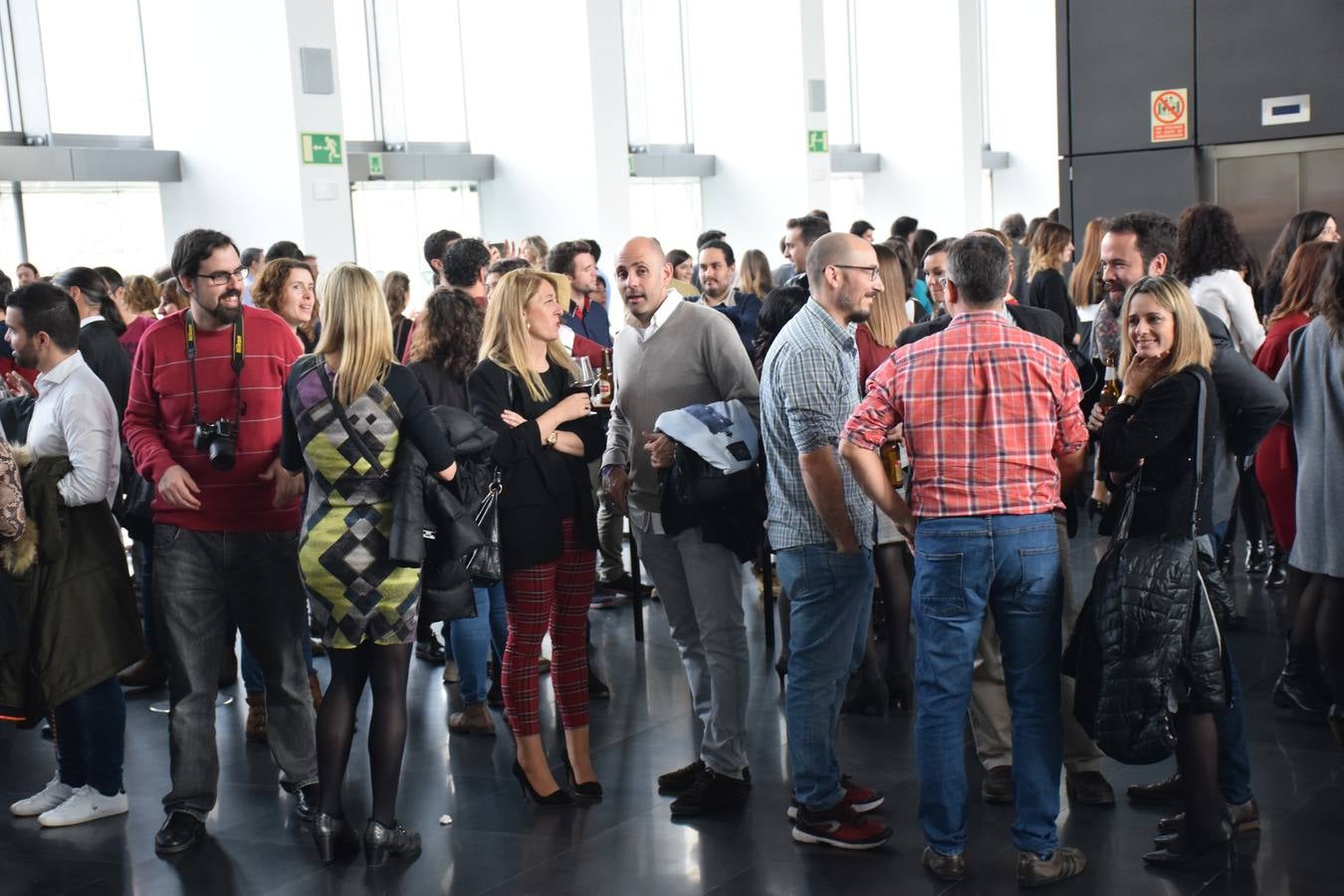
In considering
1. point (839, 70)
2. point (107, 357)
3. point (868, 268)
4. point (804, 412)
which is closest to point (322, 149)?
point (107, 357)

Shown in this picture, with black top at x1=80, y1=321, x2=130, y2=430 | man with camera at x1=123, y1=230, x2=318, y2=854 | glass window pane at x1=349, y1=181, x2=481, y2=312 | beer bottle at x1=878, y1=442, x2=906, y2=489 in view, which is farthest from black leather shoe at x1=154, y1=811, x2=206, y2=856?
glass window pane at x1=349, y1=181, x2=481, y2=312

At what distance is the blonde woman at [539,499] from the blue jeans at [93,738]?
126 centimetres

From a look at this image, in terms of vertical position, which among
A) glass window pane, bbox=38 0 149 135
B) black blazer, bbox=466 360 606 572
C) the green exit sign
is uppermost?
glass window pane, bbox=38 0 149 135

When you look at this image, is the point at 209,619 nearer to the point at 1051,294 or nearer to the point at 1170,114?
the point at 1051,294

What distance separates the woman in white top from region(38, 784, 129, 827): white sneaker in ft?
14.4

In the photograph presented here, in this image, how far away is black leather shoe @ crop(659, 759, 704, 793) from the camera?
171 inches

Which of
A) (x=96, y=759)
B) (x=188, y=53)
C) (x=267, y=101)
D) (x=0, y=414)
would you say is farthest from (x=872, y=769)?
(x=188, y=53)

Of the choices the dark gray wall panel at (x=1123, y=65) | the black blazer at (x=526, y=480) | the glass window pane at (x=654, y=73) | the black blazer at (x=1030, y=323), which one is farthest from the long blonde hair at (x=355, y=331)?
the glass window pane at (x=654, y=73)

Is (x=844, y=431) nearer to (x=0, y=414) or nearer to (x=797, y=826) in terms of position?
(x=797, y=826)

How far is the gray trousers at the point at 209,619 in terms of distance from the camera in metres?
4.12

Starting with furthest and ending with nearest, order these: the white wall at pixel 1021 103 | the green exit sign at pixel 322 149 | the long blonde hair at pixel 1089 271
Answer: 1. the white wall at pixel 1021 103
2. the green exit sign at pixel 322 149
3. the long blonde hair at pixel 1089 271

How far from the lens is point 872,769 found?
4395 millimetres

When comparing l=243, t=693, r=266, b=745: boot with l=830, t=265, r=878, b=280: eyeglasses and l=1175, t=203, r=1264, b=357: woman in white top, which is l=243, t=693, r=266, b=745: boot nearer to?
l=830, t=265, r=878, b=280: eyeglasses

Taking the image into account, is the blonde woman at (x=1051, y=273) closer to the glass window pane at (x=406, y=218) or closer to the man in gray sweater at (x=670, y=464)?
the man in gray sweater at (x=670, y=464)
